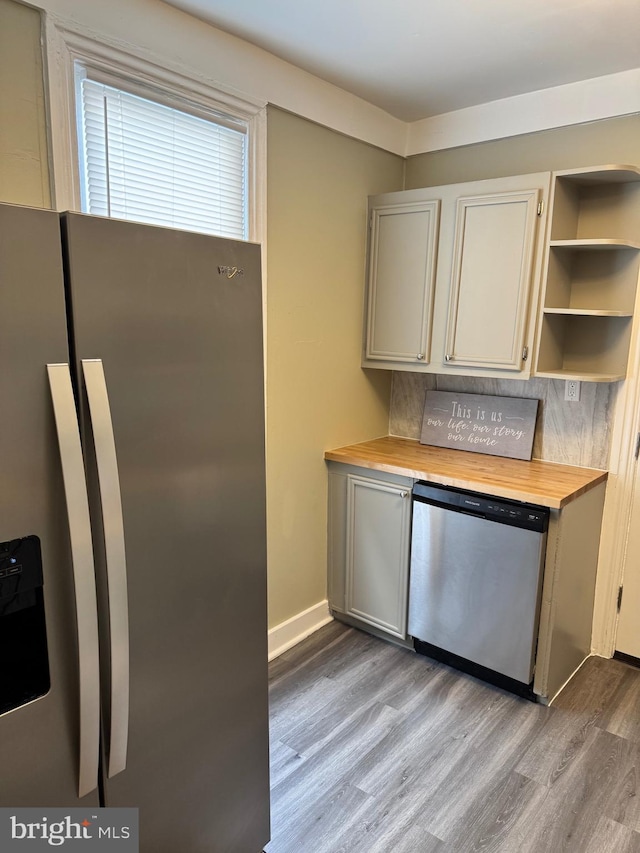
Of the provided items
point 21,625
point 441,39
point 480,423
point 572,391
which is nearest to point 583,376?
point 572,391

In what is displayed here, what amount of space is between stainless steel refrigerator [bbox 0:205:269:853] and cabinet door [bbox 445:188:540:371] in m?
1.48

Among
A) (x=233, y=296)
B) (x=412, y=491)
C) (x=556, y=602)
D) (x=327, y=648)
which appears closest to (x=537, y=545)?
(x=556, y=602)

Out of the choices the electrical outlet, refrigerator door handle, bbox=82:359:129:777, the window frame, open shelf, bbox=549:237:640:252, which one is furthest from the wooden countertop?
refrigerator door handle, bbox=82:359:129:777

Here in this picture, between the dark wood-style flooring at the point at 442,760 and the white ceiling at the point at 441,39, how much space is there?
8.62 feet

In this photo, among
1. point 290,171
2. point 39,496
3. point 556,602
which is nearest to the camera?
point 39,496

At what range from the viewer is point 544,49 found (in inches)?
85.6

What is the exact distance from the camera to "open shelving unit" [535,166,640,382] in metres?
2.43

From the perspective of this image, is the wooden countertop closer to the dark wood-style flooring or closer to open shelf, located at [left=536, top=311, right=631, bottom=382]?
open shelf, located at [left=536, top=311, right=631, bottom=382]

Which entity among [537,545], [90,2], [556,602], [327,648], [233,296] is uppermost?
[90,2]

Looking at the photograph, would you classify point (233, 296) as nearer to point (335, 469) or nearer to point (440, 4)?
point (440, 4)

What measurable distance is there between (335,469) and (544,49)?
1987 millimetres

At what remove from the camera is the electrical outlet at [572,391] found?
2686 millimetres

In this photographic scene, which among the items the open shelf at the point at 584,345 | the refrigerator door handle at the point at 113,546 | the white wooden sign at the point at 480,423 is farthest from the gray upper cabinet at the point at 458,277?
the refrigerator door handle at the point at 113,546

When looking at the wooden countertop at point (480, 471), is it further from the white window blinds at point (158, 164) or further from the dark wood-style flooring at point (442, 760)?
the white window blinds at point (158, 164)
